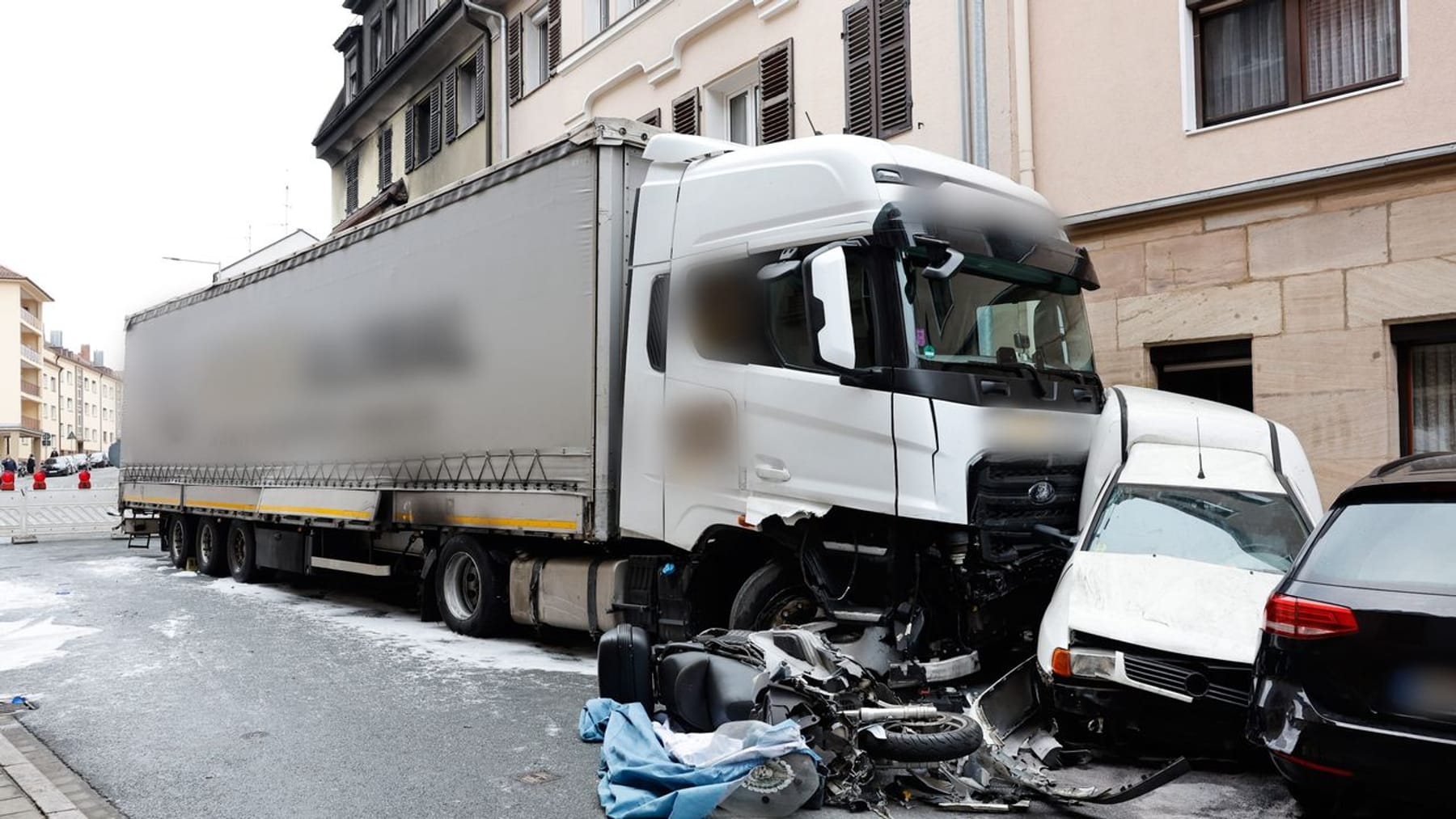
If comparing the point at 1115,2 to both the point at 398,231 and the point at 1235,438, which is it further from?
the point at 398,231

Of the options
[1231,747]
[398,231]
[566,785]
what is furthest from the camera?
[398,231]

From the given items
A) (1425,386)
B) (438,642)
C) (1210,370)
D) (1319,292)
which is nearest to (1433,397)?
(1425,386)

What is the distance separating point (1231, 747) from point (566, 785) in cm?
294

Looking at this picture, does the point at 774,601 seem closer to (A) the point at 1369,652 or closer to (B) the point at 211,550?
(A) the point at 1369,652

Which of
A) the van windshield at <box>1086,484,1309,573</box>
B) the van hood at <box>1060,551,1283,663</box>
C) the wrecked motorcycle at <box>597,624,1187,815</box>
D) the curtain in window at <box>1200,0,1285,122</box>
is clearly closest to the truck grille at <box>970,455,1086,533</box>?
the van windshield at <box>1086,484,1309,573</box>

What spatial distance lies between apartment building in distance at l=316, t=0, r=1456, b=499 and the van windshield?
404 cm

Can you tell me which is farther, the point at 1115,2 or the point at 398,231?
the point at 1115,2

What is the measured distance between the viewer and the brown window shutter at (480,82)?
22.3m

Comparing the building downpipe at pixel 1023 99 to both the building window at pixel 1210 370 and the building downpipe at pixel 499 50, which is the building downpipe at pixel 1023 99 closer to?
the building window at pixel 1210 370

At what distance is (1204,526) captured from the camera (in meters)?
5.92

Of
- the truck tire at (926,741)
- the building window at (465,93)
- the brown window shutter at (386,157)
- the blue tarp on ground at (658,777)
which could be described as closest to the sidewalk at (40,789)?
the blue tarp on ground at (658,777)

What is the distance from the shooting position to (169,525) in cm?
1641

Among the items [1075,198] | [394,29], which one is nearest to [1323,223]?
[1075,198]

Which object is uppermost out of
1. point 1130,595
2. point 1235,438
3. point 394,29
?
point 394,29
